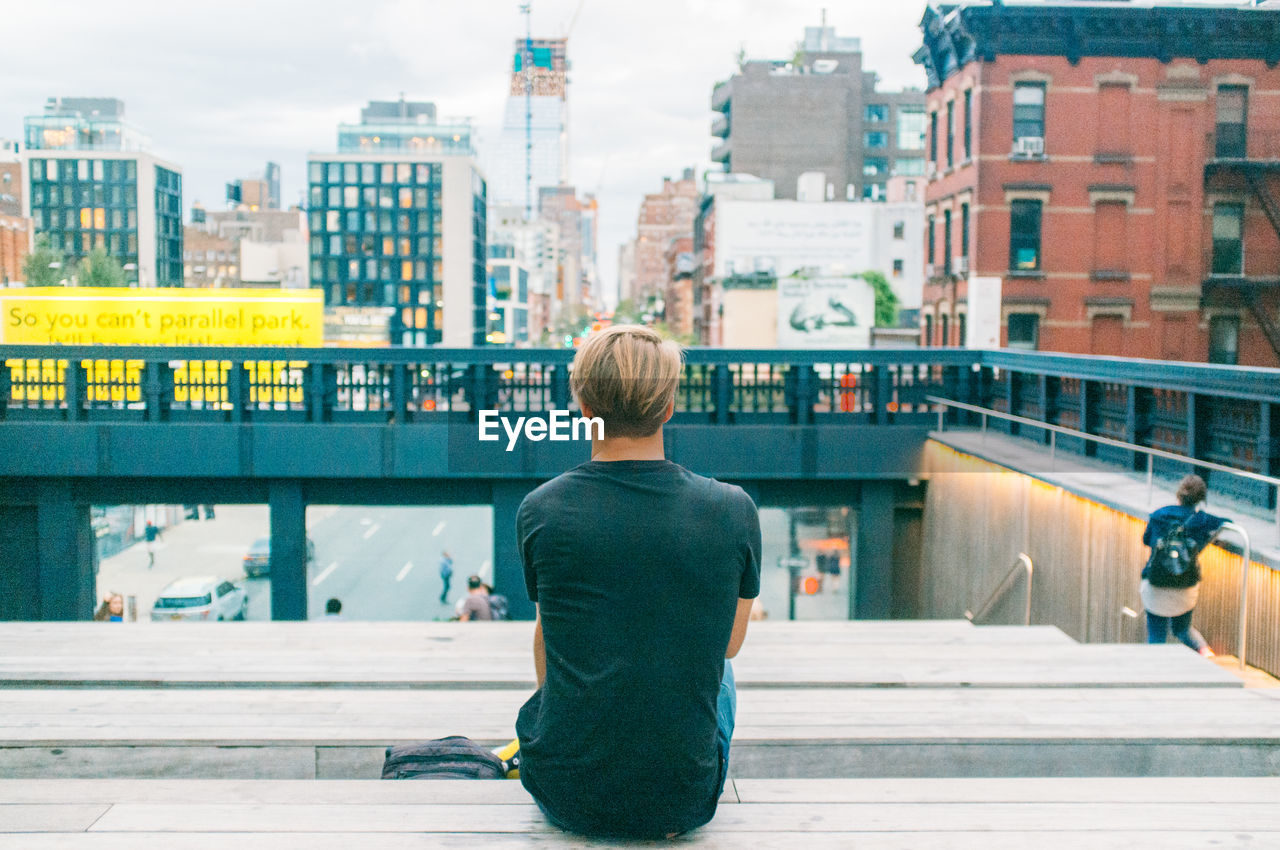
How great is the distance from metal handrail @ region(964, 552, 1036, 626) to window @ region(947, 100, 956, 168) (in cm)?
2463

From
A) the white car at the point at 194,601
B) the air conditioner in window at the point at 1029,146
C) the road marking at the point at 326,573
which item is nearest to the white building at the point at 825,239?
the road marking at the point at 326,573

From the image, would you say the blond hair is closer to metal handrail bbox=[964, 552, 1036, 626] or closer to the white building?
metal handrail bbox=[964, 552, 1036, 626]

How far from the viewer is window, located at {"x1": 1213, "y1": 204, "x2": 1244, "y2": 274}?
3144cm

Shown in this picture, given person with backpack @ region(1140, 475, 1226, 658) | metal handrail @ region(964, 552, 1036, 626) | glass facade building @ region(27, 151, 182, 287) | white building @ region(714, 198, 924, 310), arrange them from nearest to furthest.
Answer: person with backpack @ region(1140, 475, 1226, 658)
metal handrail @ region(964, 552, 1036, 626)
white building @ region(714, 198, 924, 310)
glass facade building @ region(27, 151, 182, 287)

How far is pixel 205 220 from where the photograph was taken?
13962cm

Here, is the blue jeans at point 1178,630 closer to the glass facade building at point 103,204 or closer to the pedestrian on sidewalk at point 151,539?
the pedestrian on sidewalk at point 151,539

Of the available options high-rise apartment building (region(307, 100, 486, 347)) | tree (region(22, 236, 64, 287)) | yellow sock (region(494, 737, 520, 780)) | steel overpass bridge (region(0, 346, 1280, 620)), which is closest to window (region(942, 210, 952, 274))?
steel overpass bridge (region(0, 346, 1280, 620))

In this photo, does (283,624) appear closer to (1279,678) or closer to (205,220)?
(1279,678)

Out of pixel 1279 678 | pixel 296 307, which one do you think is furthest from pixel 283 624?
pixel 296 307

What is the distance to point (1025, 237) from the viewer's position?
31719 mm

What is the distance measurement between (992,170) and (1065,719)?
96.5 ft

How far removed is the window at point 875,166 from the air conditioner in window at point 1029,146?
187 ft

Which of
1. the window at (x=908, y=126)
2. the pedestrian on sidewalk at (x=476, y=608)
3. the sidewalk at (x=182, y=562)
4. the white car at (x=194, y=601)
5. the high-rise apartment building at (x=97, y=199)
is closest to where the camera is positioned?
the pedestrian on sidewalk at (x=476, y=608)

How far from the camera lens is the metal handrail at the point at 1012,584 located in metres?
10.4
